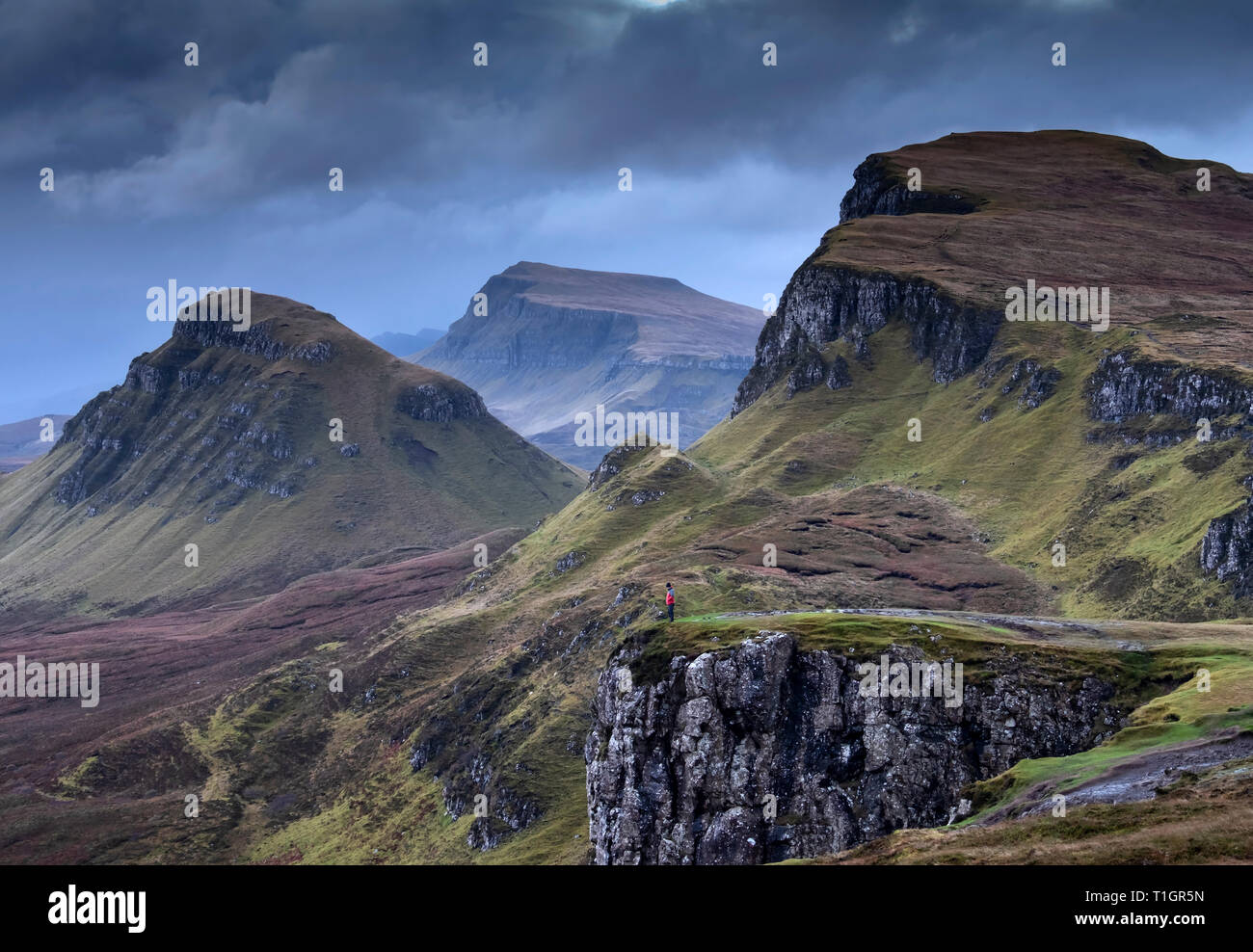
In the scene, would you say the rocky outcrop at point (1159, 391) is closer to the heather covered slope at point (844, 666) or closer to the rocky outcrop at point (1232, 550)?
the heather covered slope at point (844, 666)

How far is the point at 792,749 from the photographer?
74.4 metres

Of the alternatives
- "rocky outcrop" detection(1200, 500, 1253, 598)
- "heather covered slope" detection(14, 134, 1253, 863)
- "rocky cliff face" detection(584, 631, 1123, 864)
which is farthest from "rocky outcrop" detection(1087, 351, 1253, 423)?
"rocky cliff face" detection(584, 631, 1123, 864)

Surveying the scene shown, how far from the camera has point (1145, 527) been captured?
145m

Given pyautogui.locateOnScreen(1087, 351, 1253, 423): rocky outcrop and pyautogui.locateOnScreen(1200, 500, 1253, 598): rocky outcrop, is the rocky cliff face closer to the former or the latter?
pyautogui.locateOnScreen(1200, 500, 1253, 598): rocky outcrop

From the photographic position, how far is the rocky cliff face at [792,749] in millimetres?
68500

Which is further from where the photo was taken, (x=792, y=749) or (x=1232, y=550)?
(x=1232, y=550)

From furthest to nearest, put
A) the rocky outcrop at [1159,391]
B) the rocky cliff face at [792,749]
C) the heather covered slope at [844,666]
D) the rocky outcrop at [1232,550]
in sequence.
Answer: the rocky outcrop at [1159,391]
the rocky outcrop at [1232,550]
the rocky cliff face at [792,749]
the heather covered slope at [844,666]

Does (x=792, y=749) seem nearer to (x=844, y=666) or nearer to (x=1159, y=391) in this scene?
(x=844, y=666)

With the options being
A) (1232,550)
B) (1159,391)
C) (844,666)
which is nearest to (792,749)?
(844,666)

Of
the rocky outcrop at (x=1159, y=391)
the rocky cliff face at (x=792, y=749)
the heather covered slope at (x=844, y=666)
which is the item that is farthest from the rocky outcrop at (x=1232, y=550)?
the rocky cliff face at (x=792, y=749)

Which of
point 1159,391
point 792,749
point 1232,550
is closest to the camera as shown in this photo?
point 792,749

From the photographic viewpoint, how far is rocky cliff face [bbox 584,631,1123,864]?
6850 cm
